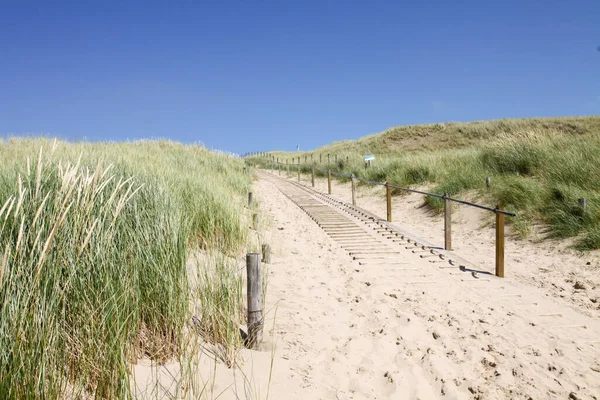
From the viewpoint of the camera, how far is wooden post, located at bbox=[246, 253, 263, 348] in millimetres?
3672

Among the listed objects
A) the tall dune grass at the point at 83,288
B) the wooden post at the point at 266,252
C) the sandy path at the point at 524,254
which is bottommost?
the sandy path at the point at 524,254

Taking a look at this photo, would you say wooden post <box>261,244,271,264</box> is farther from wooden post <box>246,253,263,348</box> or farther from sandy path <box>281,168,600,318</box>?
sandy path <box>281,168,600,318</box>

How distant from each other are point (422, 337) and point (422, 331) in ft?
0.43

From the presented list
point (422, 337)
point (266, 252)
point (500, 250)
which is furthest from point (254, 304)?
point (500, 250)

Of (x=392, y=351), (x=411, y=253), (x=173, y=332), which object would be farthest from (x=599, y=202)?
(x=173, y=332)

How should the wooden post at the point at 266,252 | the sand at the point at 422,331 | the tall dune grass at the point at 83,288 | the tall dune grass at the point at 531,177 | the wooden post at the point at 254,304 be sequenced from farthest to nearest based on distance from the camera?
the tall dune grass at the point at 531,177 < the wooden post at the point at 266,252 < the wooden post at the point at 254,304 < the sand at the point at 422,331 < the tall dune grass at the point at 83,288

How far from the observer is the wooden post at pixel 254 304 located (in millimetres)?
3672

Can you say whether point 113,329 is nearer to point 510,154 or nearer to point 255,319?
point 255,319

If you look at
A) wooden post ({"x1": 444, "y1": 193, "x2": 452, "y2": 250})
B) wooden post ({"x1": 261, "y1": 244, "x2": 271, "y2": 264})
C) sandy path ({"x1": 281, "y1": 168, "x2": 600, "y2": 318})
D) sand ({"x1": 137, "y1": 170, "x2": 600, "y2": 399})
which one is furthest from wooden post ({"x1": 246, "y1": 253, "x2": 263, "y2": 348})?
wooden post ({"x1": 444, "y1": 193, "x2": 452, "y2": 250})

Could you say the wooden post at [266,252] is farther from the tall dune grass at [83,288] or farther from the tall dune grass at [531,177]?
the tall dune grass at [531,177]

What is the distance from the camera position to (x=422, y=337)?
13.9 feet

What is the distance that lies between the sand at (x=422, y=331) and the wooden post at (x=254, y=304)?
0.13 m

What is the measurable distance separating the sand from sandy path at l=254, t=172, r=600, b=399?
0.01 metres

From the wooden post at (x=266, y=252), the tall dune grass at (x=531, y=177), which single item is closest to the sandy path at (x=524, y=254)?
the tall dune grass at (x=531, y=177)
